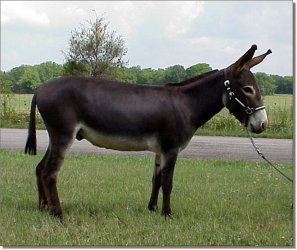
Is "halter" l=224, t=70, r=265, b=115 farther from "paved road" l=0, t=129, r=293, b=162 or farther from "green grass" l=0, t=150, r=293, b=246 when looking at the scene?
"paved road" l=0, t=129, r=293, b=162

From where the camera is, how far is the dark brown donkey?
225 inches

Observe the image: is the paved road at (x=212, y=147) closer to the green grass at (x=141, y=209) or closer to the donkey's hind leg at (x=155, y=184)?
the green grass at (x=141, y=209)

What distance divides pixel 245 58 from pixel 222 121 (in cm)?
1426

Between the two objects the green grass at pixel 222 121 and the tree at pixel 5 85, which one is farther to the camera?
the green grass at pixel 222 121

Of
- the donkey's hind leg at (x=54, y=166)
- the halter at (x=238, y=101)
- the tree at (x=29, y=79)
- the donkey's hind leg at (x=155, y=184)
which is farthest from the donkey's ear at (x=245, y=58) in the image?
the tree at (x=29, y=79)

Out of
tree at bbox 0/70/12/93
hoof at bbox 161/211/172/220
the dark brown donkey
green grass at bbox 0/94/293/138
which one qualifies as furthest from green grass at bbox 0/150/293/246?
green grass at bbox 0/94/293/138

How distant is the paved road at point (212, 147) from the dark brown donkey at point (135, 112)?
7.14 m

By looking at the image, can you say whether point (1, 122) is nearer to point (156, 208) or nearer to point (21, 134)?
point (21, 134)

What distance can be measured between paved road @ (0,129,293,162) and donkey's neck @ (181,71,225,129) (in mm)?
7030

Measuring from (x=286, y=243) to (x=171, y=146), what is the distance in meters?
1.72

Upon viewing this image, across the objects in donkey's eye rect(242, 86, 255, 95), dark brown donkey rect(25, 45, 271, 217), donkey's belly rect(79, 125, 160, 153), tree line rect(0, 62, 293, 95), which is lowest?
donkey's belly rect(79, 125, 160, 153)

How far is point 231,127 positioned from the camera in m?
19.8

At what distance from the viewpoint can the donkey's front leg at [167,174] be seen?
591cm

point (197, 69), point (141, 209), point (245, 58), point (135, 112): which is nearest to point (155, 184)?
point (141, 209)
